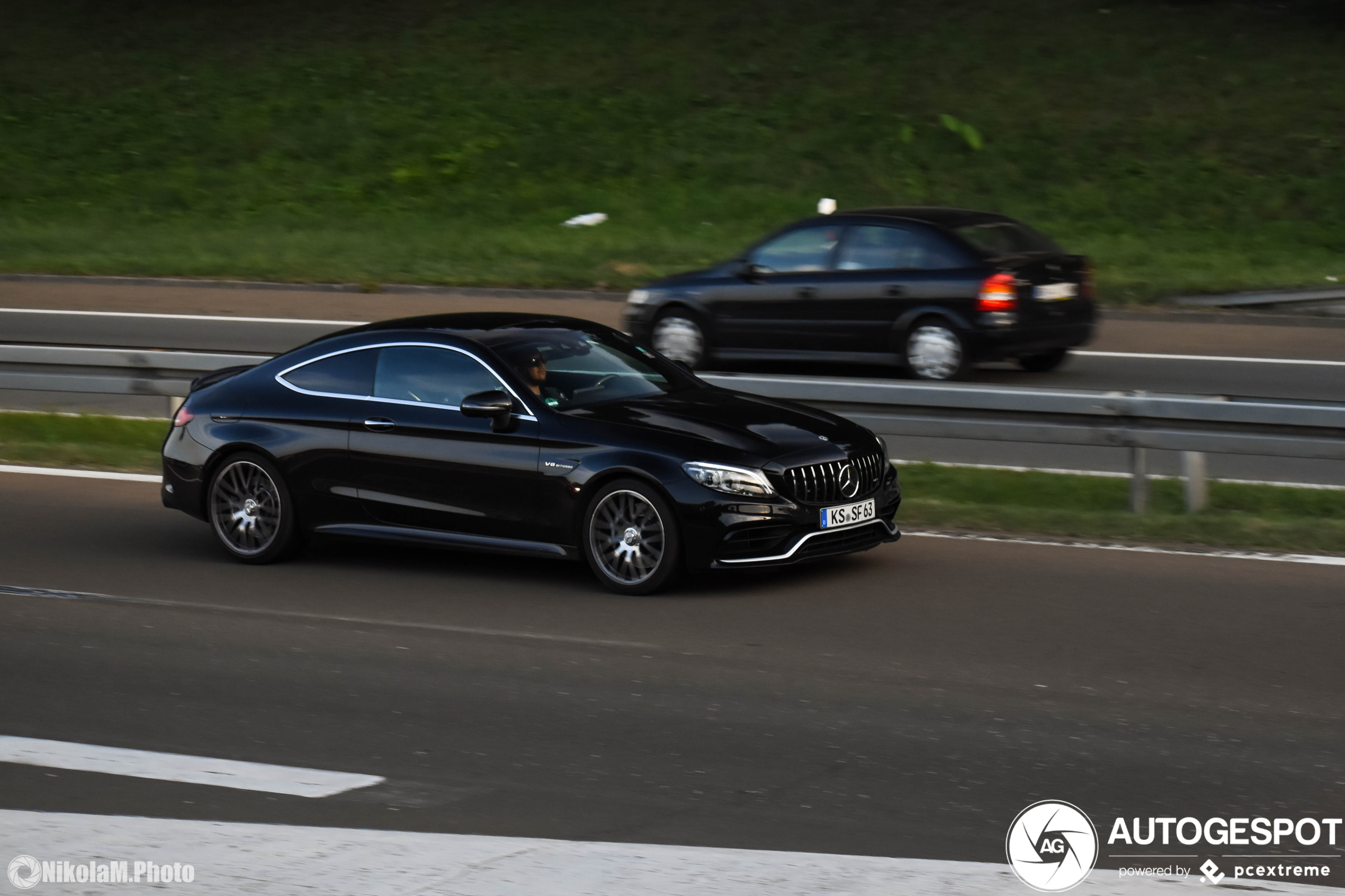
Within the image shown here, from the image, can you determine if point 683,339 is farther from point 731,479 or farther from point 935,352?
point 731,479

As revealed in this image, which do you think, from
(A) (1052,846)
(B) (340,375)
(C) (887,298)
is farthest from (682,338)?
(A) (1052,846)

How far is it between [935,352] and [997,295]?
30.3 inches

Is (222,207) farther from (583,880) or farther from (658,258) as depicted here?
(583,880)

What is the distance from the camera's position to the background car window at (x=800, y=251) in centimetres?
1680

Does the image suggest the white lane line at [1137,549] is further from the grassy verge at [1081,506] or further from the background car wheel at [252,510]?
the background car wheel at [252,510]

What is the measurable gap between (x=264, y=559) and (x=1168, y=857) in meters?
6.02

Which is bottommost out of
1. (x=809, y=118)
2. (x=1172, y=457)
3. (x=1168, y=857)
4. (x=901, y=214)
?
(x=1168, y=857)

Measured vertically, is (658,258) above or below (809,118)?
below

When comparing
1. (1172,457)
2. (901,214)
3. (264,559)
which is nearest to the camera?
(264,559)

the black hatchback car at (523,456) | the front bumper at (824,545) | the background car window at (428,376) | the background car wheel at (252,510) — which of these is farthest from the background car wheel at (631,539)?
the background car wheel at (252,510)

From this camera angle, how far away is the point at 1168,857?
206 inches

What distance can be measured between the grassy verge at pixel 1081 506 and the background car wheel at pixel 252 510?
10.5 feet

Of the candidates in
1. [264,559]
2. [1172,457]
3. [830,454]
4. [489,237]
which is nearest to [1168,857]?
[830,454]

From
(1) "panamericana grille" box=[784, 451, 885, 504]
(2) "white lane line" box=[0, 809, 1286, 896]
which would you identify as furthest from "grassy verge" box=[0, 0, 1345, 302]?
(2) "white lane line" box=[0, 809, 1286, 896]
